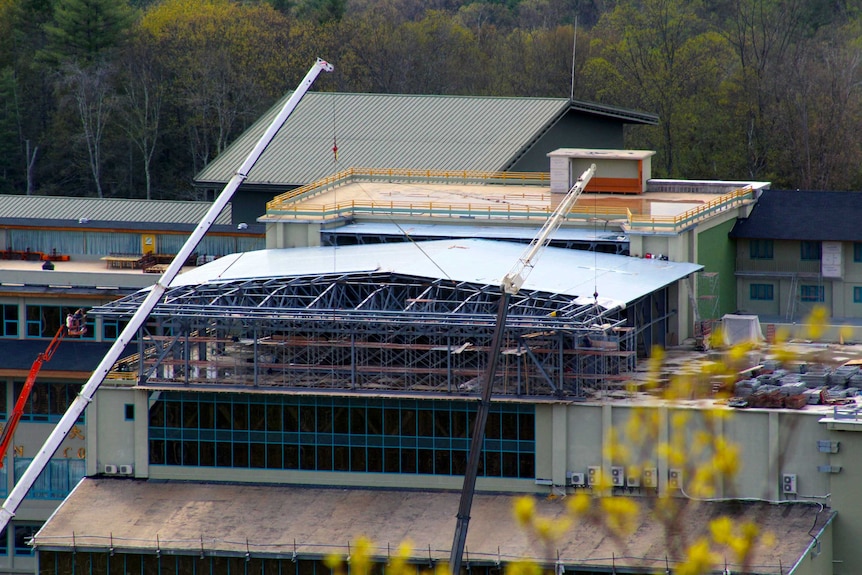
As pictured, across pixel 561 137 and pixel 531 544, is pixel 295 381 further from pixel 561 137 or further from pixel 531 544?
pixel 561 137

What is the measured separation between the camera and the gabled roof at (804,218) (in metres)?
76.6

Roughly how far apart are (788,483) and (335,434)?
15.9m

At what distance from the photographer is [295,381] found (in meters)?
59.1

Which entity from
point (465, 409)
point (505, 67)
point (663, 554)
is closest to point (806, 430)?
point (663, 554)

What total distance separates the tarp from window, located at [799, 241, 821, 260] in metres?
10.8

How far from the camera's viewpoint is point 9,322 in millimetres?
75062

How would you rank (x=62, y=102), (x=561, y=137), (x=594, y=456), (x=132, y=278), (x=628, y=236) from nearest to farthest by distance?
(x=594, y=456) → (x=628, y=236) → (x=132, y=278) → (x=561, y=137) → (x=62, y=102)

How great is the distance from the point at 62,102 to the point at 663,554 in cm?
8655

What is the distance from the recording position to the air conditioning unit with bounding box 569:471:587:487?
5641cm

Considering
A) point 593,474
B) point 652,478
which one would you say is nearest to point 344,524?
point 593,474

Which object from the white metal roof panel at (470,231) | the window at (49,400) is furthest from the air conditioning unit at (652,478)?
the window at (49,400)

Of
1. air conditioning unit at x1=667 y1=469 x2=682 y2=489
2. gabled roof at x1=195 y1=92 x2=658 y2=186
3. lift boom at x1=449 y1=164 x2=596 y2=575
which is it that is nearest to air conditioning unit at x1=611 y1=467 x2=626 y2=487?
air conditioning unit at x1=667 y1=469 x2=682 y2=489

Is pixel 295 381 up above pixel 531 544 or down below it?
above

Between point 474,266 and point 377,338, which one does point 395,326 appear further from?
point 474,266
